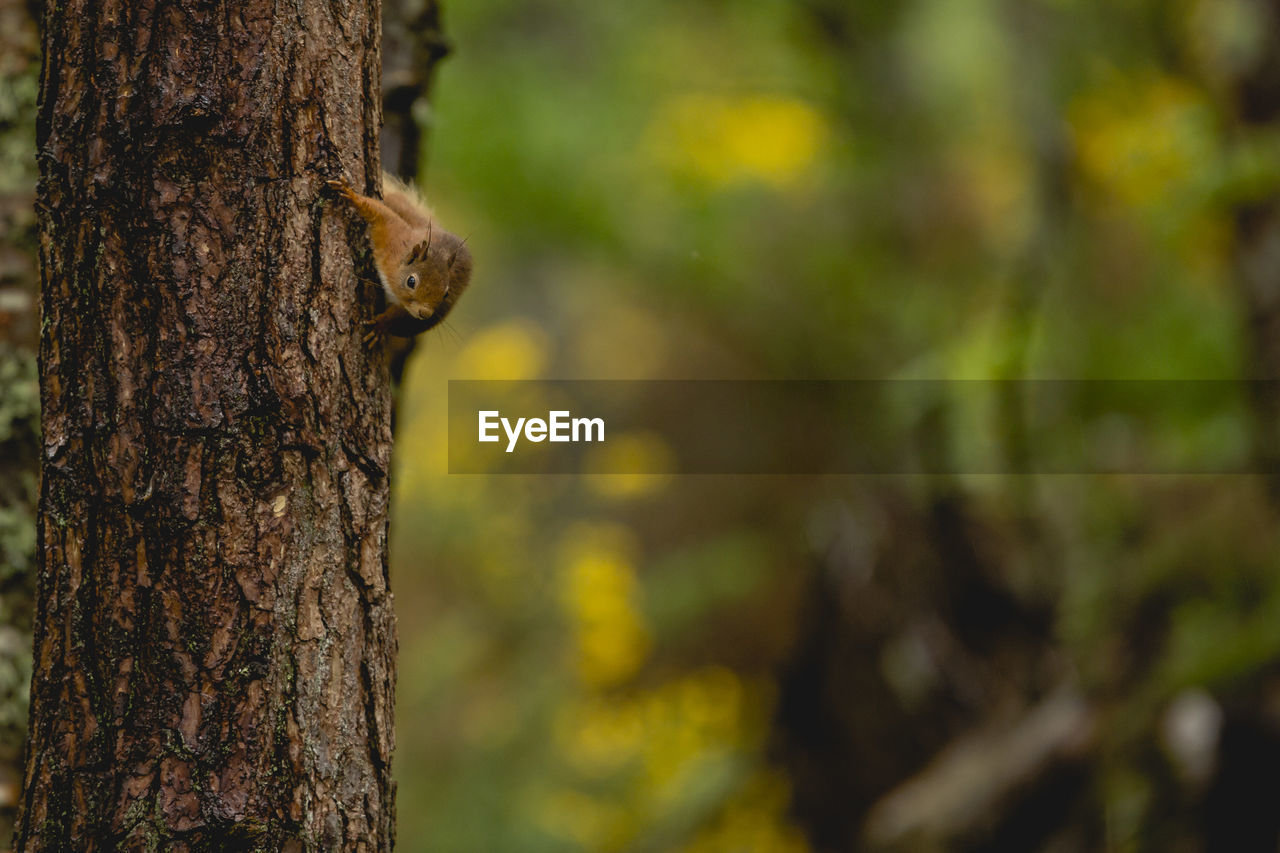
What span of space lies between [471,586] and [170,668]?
3.74m

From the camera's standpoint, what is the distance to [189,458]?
1.20 m

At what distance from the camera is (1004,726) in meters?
4.49

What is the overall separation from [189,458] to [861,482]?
444 centimetres

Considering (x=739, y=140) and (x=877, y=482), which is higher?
(x=739, y=140)

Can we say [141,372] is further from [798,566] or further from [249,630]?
[798,566]

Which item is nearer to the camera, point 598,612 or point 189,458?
point 189,458

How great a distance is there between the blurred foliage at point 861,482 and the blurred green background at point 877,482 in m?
0.02

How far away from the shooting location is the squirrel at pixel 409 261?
1373mm

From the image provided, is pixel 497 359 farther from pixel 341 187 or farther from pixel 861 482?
pixel 341 187

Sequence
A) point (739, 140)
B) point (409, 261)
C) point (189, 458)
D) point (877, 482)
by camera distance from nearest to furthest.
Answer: point (189, 458) → point (409, 261) → point (877, 482) → point (739, 140)

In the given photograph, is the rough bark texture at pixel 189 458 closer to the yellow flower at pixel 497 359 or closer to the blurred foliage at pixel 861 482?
the blurred foliage at pixel 861 482

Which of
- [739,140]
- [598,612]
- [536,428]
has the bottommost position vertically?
[598,612]

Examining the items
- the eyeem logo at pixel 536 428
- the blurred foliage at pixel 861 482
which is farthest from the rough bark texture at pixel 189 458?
the blurred foliage at pixel 861 482

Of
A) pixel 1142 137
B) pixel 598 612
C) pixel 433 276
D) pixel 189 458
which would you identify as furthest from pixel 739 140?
pixel 189 458
